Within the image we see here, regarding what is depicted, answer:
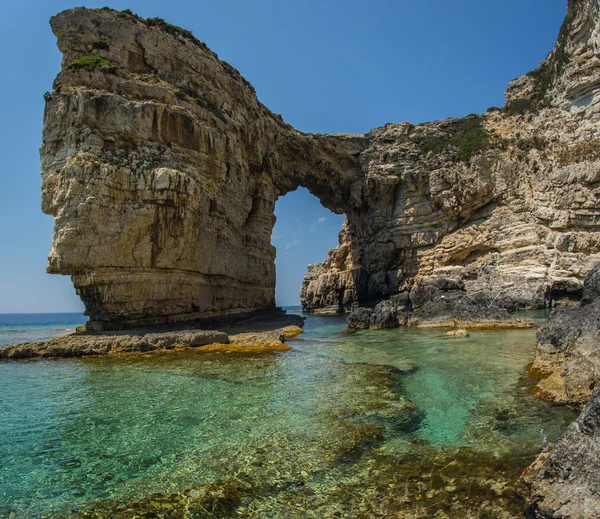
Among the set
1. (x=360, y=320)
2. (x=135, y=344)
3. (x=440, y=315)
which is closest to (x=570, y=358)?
(x=440, y=315)

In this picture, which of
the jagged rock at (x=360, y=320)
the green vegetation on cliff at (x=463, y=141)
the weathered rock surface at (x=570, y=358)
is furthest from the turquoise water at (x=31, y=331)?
the green vegetation on cliff at (x=463, y=141)

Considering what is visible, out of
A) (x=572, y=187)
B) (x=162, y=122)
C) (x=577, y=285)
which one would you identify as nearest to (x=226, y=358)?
(x=162, y=122)

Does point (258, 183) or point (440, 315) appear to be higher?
point (258, 183)

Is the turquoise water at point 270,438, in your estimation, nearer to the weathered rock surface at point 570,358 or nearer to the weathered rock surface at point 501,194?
the weathered rock surface at point 570,358

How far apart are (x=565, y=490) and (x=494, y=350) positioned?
37.6 ft

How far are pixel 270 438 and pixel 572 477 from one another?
4.13 m

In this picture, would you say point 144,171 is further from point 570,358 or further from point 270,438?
point 570,358

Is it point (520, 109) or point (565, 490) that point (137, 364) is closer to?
point (565, 490)

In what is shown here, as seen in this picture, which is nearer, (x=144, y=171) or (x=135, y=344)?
(x=135, y=344)

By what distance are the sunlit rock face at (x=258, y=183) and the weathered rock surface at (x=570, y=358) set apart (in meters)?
17.6

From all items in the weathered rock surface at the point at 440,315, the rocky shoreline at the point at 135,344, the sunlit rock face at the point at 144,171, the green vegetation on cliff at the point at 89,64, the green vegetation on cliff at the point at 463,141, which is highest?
the green vegetation on cliff at the point at 463,141

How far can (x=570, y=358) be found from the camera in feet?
30.2

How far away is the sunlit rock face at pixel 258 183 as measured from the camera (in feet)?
63.7

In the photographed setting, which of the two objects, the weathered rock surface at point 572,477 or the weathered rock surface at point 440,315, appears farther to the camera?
the weathered rock surface at point 440,315
